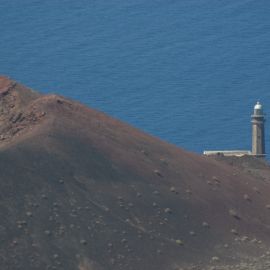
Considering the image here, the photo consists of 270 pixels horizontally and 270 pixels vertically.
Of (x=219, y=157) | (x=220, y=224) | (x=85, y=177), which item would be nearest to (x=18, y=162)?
(x=85, y=177)

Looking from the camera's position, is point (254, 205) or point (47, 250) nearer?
point (47, 250)

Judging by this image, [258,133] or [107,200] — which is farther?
[258,133]

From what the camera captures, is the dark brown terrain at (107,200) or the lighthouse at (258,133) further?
the lighthouse at (258,133)

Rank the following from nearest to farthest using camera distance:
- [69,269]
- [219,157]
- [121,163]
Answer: [69,269]
[121,163]
[219,157]

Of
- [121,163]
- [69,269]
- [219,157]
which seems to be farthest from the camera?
A: [219,157]

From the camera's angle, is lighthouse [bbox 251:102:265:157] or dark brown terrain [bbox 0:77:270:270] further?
lighthouse [bbox 251:102:265:157]

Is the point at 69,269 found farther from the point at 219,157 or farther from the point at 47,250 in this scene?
the point at 219,157

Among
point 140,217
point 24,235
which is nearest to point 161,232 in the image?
point 140,217

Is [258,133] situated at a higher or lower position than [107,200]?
lower
